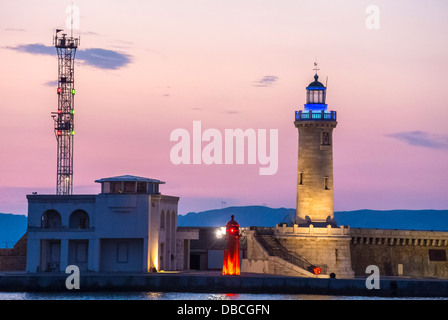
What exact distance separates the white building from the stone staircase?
804 cm

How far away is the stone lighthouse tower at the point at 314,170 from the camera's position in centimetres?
9206

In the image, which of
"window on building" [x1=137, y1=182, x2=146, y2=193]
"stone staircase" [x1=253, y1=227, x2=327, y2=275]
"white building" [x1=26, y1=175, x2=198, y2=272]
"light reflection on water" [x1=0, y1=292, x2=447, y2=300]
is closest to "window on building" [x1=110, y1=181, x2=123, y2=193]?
"white building" [x1=26, y1=175, x2=198, y2=272]

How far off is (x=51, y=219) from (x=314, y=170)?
66.3 feet

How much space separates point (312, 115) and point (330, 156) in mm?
3429

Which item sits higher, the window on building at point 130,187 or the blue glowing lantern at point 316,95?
the blue glowing lantern at point 316,95

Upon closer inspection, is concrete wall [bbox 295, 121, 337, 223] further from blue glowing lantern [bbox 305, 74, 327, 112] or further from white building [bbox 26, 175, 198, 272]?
white building [bbox 26, 175, 198, 272]

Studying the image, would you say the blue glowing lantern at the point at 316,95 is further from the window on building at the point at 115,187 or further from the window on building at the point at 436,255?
the window on building at the point at 115,187

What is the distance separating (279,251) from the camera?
90.2m

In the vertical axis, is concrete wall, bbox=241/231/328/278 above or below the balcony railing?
below

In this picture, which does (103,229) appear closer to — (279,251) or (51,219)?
(51,219)

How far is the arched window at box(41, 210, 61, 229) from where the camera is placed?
87.0 meters

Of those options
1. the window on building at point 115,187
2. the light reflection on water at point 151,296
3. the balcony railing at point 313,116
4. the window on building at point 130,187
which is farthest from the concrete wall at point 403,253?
the window on building at point 115,187

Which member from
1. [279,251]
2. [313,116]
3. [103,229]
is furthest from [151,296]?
[313,116]
